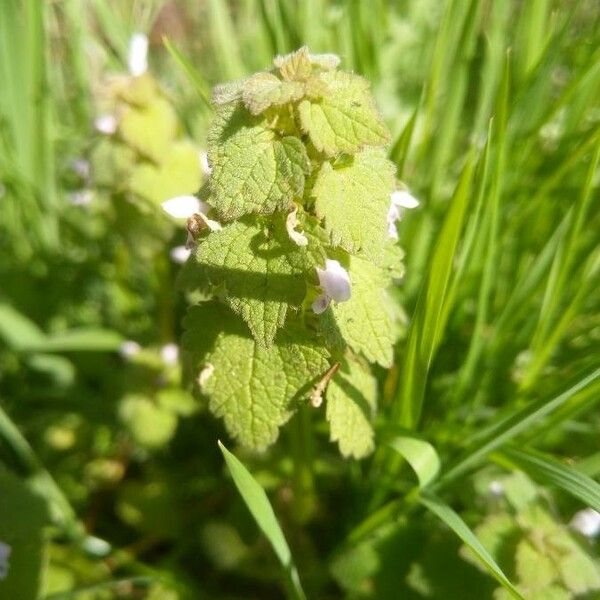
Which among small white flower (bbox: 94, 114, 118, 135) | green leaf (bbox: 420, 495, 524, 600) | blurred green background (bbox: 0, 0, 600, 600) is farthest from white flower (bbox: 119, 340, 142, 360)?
green leaf (bbox: 420, 495, 524, 600)

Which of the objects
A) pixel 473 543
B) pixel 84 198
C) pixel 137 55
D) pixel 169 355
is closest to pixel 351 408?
pixel 473 543

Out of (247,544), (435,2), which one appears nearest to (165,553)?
(247,544)

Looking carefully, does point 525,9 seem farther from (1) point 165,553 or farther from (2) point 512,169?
(1) point 165,553

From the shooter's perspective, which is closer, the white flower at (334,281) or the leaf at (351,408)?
the white flower at (334,281)

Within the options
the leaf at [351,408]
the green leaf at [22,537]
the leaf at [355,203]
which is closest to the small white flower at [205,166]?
the leaf at [355,203]

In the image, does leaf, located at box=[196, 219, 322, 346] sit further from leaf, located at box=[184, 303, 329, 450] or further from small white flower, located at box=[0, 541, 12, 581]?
small white flower, located at box=[0, 541, 12, 581]

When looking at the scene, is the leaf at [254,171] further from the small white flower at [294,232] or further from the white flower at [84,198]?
the white flower at [84,198]
